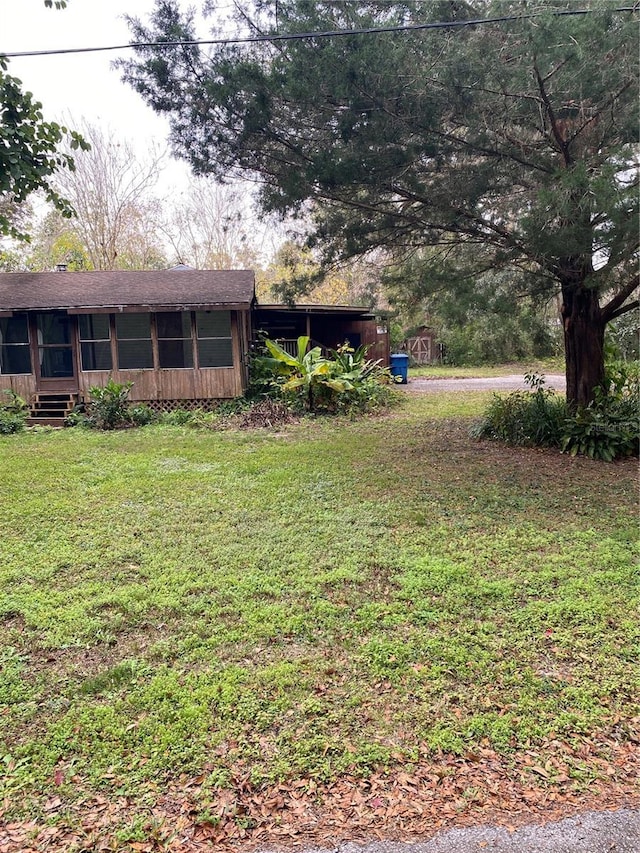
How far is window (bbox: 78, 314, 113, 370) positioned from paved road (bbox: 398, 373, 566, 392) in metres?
8.85

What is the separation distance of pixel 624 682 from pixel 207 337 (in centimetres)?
1197

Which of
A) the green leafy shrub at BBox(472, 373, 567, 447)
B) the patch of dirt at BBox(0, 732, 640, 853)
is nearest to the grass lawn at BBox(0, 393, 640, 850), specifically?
the patch of dirt at BBox(0, 732, 640, 853)

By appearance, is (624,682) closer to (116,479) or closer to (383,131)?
(383,131)

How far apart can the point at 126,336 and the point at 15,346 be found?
252 centimetres

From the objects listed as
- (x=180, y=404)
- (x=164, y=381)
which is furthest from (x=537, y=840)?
(x=164, y=381)

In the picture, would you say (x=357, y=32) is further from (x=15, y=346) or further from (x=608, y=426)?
(x=15, y=346)

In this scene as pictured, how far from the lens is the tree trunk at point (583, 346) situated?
7.74m

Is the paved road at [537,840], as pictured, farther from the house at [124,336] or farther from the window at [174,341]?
the window at [174,341]

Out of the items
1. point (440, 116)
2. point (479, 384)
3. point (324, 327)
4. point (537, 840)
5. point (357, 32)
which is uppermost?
point (357, 32)

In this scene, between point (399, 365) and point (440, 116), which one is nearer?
point (440, 116)

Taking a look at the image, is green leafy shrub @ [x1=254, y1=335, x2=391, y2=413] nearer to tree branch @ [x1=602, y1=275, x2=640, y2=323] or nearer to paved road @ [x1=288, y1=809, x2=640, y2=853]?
tree branch @ [x1=602, y1=275, x2=640, y2=323]

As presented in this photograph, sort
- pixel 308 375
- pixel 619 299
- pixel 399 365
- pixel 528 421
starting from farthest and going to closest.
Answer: pixel 399 365
pixel 308 375
pixel 528 421
pixel 619 299

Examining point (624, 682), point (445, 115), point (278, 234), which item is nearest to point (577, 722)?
point (624, 682)

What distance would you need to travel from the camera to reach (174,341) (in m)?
13.6
